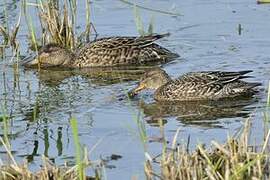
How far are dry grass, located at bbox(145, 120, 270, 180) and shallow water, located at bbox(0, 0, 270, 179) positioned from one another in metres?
0.54

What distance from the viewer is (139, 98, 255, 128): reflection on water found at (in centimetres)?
997

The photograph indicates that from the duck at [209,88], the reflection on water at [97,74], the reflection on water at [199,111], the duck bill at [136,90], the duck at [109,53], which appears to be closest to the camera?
the reflection on water at [199,111]

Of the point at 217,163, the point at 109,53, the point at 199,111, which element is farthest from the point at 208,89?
the point at 217,163

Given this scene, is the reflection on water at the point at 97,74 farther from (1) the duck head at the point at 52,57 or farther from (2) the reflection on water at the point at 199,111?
(2) the reflection on water at the point at 199,111

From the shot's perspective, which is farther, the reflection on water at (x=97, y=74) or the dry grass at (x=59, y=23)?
the dry grass at (x=59, y=23)

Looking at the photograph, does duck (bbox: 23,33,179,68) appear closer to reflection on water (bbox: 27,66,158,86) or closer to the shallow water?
reflection on water (bbox: 27,66,158,86)

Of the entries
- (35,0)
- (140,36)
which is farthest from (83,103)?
(35,0)

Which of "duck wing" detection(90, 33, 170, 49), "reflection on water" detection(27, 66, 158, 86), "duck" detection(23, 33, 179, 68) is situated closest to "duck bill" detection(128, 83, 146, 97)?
"reflection on water" detection(27, 66, 158, 86)

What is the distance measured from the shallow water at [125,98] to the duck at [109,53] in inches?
11.3

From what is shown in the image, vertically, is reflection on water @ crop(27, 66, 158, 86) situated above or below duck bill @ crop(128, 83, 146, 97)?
below

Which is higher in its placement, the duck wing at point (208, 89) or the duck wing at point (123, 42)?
the duck wing at point (123, 42)

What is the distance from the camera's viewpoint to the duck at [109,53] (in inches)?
524

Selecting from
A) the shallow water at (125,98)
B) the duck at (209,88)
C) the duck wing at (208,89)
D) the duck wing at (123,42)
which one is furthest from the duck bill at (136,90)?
the duck wing at (123,42)

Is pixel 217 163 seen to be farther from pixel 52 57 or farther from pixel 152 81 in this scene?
pixel 52 57
